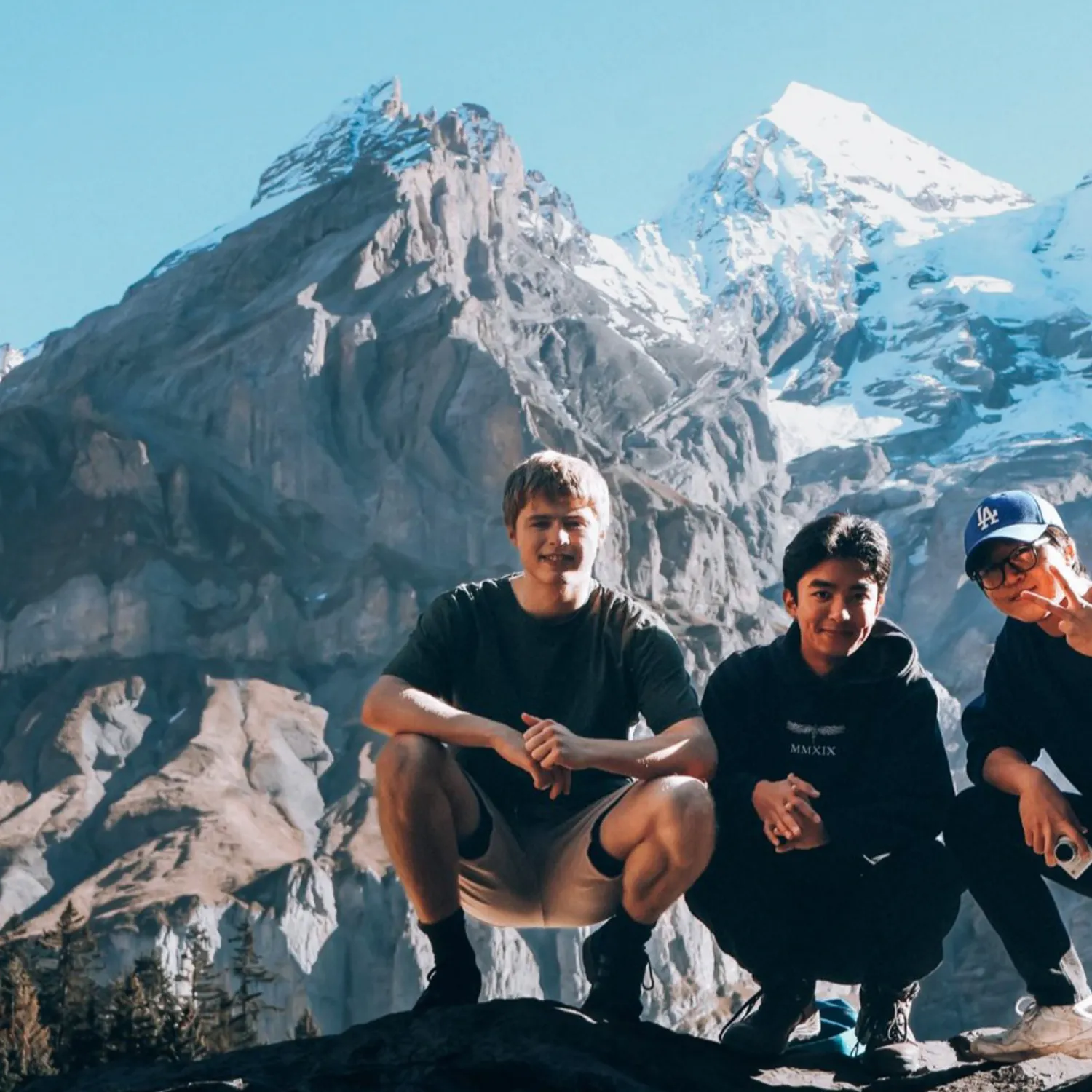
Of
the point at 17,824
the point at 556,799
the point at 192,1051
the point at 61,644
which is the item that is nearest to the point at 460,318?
the point at 61,644

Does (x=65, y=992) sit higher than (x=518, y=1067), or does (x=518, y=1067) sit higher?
(x=518, y=1067)

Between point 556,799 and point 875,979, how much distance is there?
1.95m

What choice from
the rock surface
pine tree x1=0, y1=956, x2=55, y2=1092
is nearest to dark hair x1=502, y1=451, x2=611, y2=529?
the rock surface

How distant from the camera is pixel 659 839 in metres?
8.39

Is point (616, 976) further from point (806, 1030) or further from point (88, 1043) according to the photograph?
point (88, 1043)

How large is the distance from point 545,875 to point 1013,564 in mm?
3015

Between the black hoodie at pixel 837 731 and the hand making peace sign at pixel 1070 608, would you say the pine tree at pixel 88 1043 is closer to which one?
the black hoodie at pixel 837 731

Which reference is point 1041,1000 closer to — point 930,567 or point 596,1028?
point 596,1028

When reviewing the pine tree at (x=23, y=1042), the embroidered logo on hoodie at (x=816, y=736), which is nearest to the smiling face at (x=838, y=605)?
the embroidered logo on hoodie at (x=816, y=736)

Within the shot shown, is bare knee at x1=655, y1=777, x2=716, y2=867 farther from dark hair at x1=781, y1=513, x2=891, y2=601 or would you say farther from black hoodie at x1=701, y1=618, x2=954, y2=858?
dark hair at x1=781, y1=513, x2=891, y2=601

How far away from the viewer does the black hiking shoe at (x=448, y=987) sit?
8.88m

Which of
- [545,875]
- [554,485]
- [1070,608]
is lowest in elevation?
[545,875]

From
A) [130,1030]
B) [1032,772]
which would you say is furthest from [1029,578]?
[130,1030]

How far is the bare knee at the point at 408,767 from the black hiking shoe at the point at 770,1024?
2.10m
